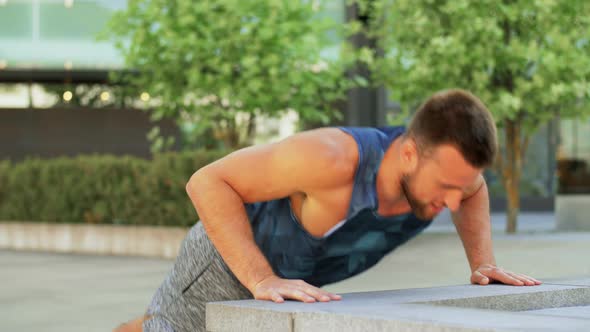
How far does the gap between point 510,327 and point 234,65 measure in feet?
55.2

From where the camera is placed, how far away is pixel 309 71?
66.9ft

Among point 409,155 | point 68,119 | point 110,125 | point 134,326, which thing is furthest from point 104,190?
point 409,155

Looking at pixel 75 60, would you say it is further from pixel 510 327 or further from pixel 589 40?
pixel 510 327

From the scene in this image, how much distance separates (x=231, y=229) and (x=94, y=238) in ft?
43.5

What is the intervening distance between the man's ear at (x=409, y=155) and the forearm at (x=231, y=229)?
2.10ft

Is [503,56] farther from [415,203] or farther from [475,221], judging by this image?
[415,203]

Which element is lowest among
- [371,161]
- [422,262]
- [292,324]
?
[422,262]

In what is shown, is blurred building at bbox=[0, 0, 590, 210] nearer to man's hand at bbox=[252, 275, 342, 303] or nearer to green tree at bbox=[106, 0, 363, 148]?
green tree at bbox=[106, 0, 363, 148]

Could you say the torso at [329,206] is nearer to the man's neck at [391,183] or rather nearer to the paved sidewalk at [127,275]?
the man's neck at [391,183]

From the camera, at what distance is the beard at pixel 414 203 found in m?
3.98

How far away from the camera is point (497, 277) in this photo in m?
4.78

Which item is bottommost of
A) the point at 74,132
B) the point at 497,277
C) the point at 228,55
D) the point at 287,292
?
the point at 74,132

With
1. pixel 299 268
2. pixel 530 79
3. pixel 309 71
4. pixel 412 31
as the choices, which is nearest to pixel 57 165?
pixel 309 71

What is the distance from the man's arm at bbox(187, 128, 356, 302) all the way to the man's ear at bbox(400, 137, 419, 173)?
188 mm
